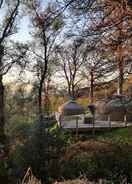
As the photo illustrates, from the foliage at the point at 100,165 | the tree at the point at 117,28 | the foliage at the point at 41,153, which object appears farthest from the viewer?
the foliage at the point at 41,153

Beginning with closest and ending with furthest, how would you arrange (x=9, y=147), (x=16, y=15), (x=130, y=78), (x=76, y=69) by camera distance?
(x=9, y=147), (x=130, y=78), (x=16, y=15), (x=76, y=69)

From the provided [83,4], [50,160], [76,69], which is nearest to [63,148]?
[50,160]

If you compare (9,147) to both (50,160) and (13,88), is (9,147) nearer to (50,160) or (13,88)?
(50,160)

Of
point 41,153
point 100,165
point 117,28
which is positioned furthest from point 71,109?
point 117,28

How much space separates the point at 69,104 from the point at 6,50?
9101mm

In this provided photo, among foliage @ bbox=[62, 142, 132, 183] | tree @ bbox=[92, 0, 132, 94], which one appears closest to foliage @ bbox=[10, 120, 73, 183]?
foliage @ bbox=[62, 142, 132, 183]

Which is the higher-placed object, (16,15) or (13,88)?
(16,15)

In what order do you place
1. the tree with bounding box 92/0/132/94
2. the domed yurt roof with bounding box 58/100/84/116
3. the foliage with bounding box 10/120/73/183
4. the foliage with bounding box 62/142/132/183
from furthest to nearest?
the domed yurt roof with bounding box 58/100/84/116, the foliage with bounding box 10/120/73/183, the foliage with bounding box 62/142/132/183, the tree with bounding box 92/0/132/94

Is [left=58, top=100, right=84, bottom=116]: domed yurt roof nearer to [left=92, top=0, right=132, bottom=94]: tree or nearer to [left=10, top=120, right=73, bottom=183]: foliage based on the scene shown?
[left=10, top=120, right=73, bottom=183]: foliage

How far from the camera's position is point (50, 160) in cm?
751

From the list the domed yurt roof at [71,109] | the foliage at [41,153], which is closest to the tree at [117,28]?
the foliage at [41,153]

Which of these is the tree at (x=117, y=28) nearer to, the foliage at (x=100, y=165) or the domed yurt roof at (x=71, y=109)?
the foliage at (x=100, y=165)

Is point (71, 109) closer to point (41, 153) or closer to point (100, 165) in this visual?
point (41, 153)

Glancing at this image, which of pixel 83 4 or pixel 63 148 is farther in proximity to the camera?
pixel 63 148
